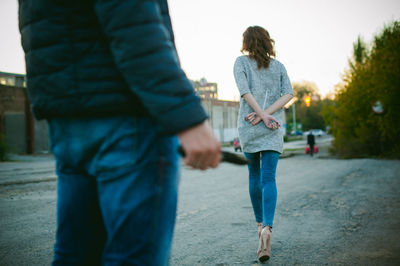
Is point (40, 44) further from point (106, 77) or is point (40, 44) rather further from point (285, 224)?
point (285, 224)

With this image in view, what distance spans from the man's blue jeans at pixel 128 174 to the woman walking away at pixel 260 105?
2016mm

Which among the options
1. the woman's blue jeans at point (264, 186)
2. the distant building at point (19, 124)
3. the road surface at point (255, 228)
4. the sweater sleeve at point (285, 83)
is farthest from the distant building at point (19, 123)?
the woman's blue jeans at point (264, 186)

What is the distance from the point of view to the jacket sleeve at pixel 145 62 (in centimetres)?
107

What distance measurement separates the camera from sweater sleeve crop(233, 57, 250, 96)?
10.5ft

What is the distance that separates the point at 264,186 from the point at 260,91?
35.1 inches

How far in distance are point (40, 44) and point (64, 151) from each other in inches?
15.1

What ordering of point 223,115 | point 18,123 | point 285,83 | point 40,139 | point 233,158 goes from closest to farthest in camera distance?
1. point 233,158
2. point 285,83
3. point 18,123
4. point 40,139
5. point 223,115

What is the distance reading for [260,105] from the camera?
10.7 ft

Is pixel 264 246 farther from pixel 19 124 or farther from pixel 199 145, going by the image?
pixel 19 124

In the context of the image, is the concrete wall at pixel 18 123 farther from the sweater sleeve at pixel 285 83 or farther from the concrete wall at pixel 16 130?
the sweater sleeve at pixel 285 83

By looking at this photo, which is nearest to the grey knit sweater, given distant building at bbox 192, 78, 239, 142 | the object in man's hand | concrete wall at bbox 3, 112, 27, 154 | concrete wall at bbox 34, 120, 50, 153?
the object in man's hand

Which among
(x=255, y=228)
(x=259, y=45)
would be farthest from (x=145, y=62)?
(x=255, y=228)

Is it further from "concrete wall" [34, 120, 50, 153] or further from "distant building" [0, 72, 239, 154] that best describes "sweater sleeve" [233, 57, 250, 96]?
"concrete wall" [34, 120, 50, 153]

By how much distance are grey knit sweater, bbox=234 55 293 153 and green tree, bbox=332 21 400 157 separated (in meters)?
14.4
